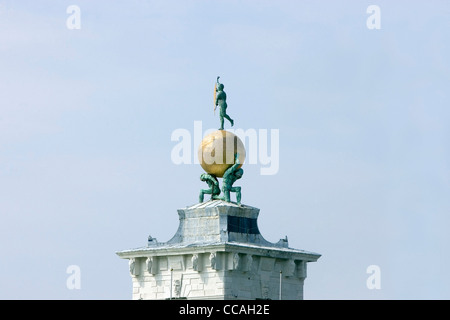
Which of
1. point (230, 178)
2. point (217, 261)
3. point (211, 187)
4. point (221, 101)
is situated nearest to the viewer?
point (217, 261)

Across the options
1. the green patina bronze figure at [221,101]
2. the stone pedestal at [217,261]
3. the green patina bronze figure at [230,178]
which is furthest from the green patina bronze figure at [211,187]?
the green patina bronze figure at [221,101]

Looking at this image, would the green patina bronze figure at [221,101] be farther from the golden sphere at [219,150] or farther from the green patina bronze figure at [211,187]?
the green patina bronze figure at [211,187]

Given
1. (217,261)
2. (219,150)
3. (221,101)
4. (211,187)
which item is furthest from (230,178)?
(217,261)

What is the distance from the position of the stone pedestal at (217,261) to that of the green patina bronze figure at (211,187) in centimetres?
61

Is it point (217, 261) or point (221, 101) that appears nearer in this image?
point (217, 261)

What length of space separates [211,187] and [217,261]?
4.53 m

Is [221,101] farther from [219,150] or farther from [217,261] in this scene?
[217,261]

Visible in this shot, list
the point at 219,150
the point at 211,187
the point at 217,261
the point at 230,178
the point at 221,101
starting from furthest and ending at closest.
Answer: the point at 221,101 < the point at 211,187 < the point at 230,178 < the point at 219,150 < the point at 217,261

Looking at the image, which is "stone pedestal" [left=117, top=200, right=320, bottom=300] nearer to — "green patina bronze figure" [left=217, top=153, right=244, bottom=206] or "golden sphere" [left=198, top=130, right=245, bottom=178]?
"green patina bronze figure" [left=217, top=153, right=244, bottom=206]

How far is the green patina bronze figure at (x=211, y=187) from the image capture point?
103812 millimetres

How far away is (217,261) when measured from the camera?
100812 millimetres

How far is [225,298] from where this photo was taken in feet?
329
